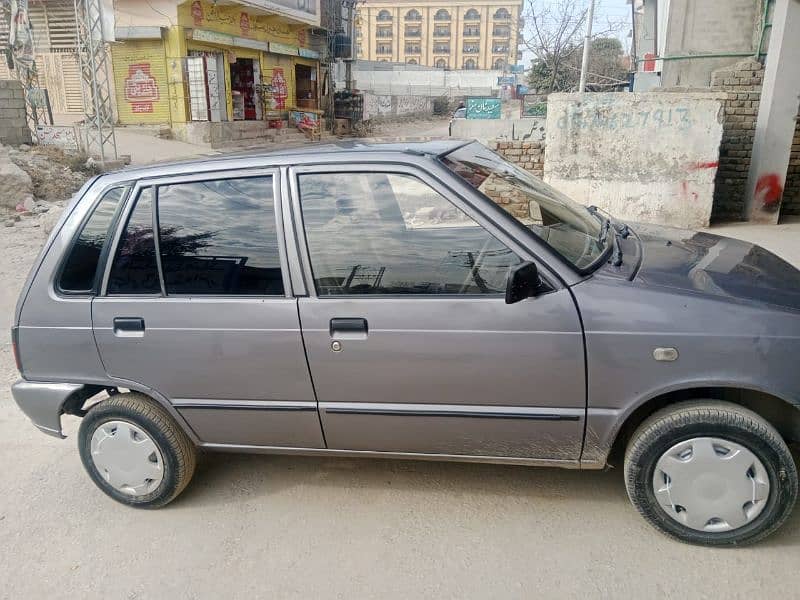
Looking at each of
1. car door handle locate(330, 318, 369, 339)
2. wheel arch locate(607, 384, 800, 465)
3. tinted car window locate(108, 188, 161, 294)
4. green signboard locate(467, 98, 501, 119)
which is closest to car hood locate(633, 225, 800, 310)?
wheel arch locate(607, 384, 800, 465)

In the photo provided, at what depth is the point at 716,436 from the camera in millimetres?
2559

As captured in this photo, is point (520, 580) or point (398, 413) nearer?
point (520, 580)

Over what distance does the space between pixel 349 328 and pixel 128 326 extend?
3.59 feet

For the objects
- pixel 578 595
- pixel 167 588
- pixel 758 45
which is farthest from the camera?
pixel 758 45

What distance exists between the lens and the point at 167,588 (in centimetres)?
270

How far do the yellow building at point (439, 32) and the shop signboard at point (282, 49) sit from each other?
7182cm

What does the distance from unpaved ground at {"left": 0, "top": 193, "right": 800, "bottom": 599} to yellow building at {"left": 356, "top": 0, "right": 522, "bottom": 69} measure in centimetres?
9791

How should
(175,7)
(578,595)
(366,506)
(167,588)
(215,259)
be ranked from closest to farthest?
(578,595), (167,588), (215,259), (366,506), (175,7)

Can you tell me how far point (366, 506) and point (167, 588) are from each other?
3.19ft

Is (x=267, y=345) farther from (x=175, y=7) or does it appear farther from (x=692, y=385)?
(x=175, y=7)

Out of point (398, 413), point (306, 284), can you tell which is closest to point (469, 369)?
point (398, 413)

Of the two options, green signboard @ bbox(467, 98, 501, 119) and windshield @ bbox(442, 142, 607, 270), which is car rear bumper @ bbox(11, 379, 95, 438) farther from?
green signboard @ bbox(467, 98, 501, 119)

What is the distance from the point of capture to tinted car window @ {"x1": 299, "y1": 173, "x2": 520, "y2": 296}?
2734mm

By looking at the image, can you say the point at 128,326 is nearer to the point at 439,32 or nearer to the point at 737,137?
the point at 737,137
